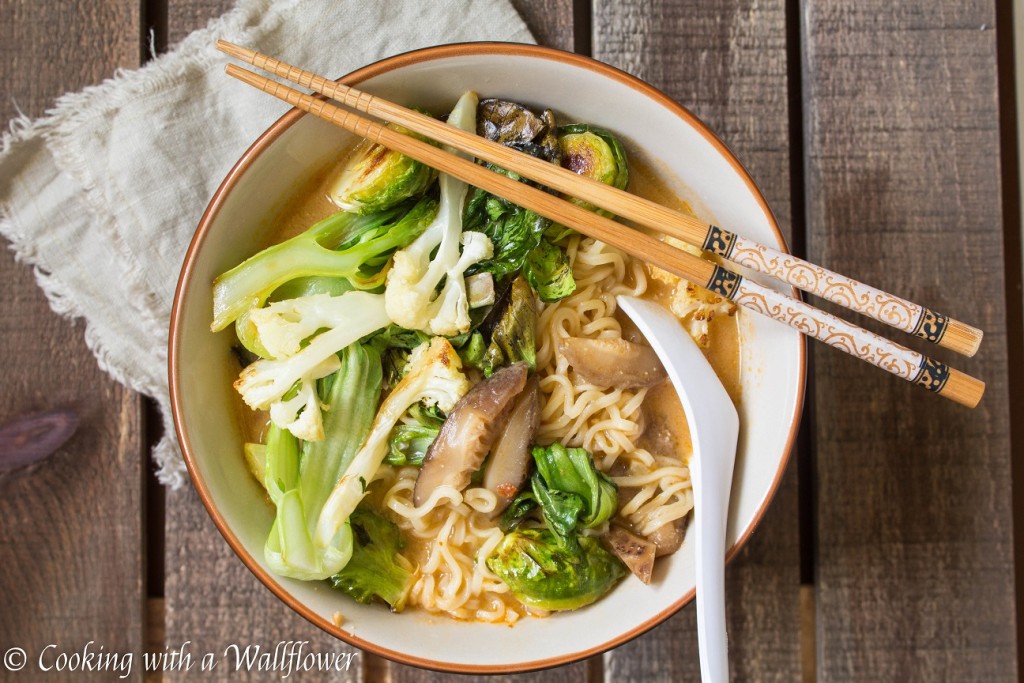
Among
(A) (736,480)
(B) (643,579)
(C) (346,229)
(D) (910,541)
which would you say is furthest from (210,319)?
(D) (910,541)

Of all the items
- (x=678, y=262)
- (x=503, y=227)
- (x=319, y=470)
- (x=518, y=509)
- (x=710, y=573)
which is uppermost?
(x=503, y=227)

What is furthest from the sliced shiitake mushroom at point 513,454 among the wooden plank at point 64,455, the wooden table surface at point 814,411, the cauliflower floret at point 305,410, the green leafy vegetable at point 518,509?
the wooden plank at point 64,455

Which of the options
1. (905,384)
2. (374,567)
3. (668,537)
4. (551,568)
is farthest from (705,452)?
(374,567)

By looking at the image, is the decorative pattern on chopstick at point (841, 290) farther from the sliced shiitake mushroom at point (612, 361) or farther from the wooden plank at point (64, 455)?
the wooden plank at point (64, 455)

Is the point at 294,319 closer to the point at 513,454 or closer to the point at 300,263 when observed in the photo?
the point at 300,263

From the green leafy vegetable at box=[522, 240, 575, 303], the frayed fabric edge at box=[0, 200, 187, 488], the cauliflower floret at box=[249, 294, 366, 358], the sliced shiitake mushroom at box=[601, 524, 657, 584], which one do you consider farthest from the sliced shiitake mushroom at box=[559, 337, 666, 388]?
the frayed fabric edge at box=[0, 200, 187, 488]

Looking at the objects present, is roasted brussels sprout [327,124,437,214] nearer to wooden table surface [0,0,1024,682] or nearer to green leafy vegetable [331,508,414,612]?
wooden table surface [0,0,1024,682]

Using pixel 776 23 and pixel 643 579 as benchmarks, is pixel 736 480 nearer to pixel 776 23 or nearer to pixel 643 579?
pixel 643 579
